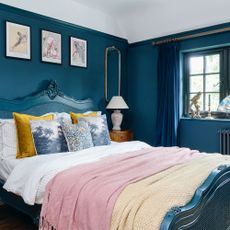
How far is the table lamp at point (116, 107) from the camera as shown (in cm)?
402

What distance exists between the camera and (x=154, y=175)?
186 centimetres

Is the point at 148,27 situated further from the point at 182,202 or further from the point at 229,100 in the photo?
the point at 182,202

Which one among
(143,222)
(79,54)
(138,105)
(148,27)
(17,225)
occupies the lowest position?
(17,225)

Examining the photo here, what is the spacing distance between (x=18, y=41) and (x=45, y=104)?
0.82 m

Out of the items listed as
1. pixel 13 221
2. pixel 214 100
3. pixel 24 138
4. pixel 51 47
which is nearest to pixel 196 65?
pixel 214 100

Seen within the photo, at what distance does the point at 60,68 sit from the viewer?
3633mm

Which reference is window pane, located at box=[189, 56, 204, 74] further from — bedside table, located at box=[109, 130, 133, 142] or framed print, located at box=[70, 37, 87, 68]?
framed print, located at box=[70, 37, 87, 68]

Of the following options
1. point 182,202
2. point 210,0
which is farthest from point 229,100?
point 182,202

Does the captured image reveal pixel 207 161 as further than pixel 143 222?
Yes

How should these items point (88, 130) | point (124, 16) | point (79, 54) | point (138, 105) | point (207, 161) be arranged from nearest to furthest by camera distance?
A: point (207, 161)
point (88, 130)
point (79, 54)
point (124, 16)
point (138, 105)

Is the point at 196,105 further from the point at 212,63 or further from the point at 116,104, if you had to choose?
the point at 116,104

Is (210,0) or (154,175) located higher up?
(210,0)

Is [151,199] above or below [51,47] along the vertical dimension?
below

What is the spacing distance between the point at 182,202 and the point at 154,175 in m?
0.45
